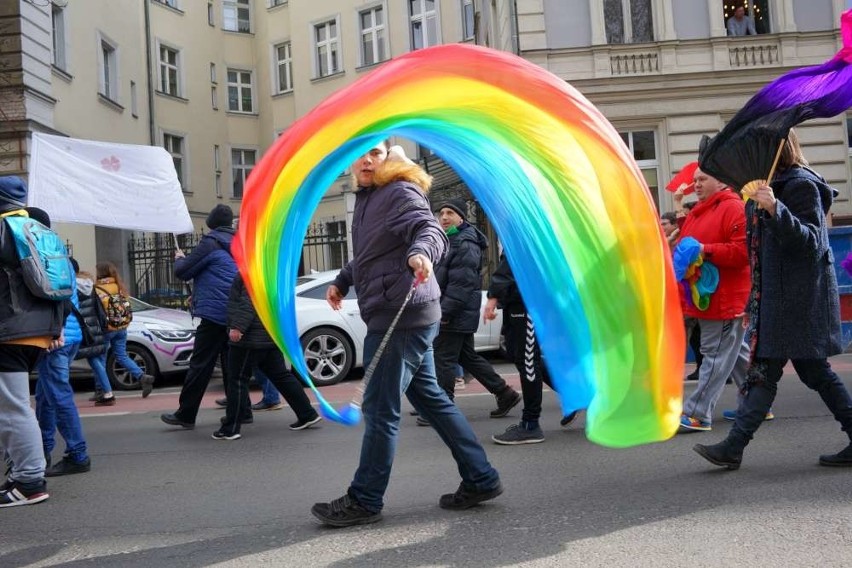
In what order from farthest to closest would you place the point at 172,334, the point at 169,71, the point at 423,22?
the point at 169,71
the point at 423,22
the point at 172,334

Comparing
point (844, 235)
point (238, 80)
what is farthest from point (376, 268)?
point (238, 80)

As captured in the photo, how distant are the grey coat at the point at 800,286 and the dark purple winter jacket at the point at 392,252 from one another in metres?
1.93

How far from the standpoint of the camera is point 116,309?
10555 mm

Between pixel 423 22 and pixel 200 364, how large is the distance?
2370cm

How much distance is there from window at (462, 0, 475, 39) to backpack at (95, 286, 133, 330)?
20776mm

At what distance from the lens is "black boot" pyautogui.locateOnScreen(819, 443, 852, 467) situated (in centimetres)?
552

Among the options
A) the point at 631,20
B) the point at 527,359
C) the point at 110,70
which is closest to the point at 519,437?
the point at 527,359

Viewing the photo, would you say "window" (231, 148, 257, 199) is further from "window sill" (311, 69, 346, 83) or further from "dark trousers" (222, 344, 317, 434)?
"dark trousers" (222, 344, 317, 434)

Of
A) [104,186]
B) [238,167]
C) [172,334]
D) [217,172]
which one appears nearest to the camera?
[104,186]

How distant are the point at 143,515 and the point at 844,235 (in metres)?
9.43

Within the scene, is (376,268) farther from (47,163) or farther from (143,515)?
(47,163)

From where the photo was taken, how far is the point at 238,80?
35.2m

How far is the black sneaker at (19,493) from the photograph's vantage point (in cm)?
541

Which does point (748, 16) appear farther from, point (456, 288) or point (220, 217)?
point (220, 217)
